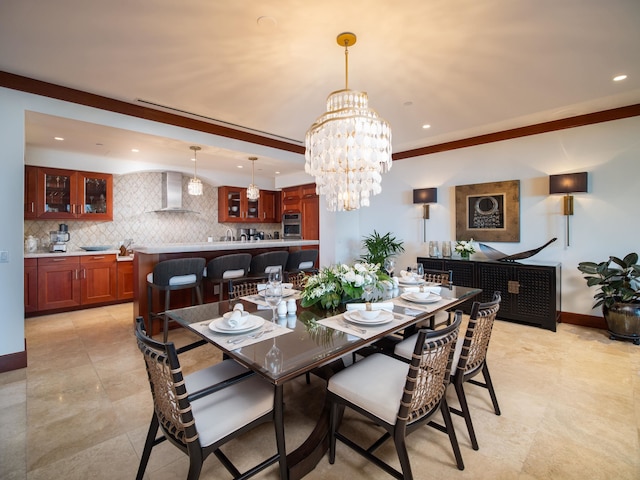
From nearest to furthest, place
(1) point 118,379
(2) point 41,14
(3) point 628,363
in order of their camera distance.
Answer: (2) point 41,14 → (1) point 118,379 → (3) point 628,363

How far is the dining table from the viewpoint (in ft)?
4.22

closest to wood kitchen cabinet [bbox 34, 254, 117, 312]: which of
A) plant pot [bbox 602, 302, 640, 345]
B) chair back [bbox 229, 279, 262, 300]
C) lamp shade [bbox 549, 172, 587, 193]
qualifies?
chair back [bbox 229, 279, 262, 300]

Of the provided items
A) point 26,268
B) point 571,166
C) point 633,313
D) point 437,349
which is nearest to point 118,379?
point 437,349

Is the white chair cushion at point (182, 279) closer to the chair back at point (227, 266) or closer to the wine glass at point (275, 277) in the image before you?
the chair back at point (227, 266)

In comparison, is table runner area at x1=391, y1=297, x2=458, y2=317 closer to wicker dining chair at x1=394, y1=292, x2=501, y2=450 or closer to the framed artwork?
wicker dining chair at x1=394, y1=292, x2=501, y2=450

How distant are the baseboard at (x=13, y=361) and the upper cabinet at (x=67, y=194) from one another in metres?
2.65

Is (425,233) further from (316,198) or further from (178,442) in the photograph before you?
(178,442)

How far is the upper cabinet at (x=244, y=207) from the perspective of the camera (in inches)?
264

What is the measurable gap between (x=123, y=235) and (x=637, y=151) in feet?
24.7

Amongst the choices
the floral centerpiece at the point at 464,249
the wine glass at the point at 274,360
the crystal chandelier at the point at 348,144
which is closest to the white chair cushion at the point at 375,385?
the wine glass at the point at 274,360

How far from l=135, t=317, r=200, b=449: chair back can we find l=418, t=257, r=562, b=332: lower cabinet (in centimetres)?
409

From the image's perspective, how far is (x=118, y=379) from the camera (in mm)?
2594

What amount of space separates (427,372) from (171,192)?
19.0 feet

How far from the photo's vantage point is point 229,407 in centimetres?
139
